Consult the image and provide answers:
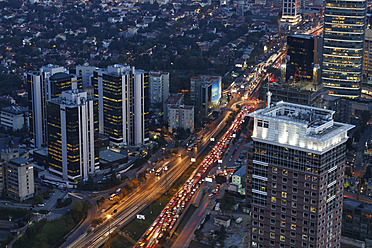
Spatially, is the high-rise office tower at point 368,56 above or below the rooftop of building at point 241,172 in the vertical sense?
above

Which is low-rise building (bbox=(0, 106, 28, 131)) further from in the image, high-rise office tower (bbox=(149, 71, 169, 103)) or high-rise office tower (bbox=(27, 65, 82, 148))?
high-rise office tower (bbox=(149, 71, 169, 103))

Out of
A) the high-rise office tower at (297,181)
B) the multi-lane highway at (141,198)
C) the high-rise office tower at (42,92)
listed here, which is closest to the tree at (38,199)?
the multi-lane highway at (141,198)

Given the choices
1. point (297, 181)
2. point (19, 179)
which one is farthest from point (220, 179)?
point (297, 181)

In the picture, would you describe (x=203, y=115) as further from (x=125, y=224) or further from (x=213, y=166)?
(x=125, y=224)

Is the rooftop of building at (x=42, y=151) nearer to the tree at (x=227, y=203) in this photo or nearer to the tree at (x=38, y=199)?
the tree at (x=38, y=199)

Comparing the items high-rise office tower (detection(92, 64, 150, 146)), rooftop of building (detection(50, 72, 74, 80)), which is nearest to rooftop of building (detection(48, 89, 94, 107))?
rooftop of building (detection(50, 72, 74, 80))

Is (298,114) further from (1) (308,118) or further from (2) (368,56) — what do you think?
(2) (368,56)

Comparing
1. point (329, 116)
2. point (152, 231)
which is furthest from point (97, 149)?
point (329, 116)
